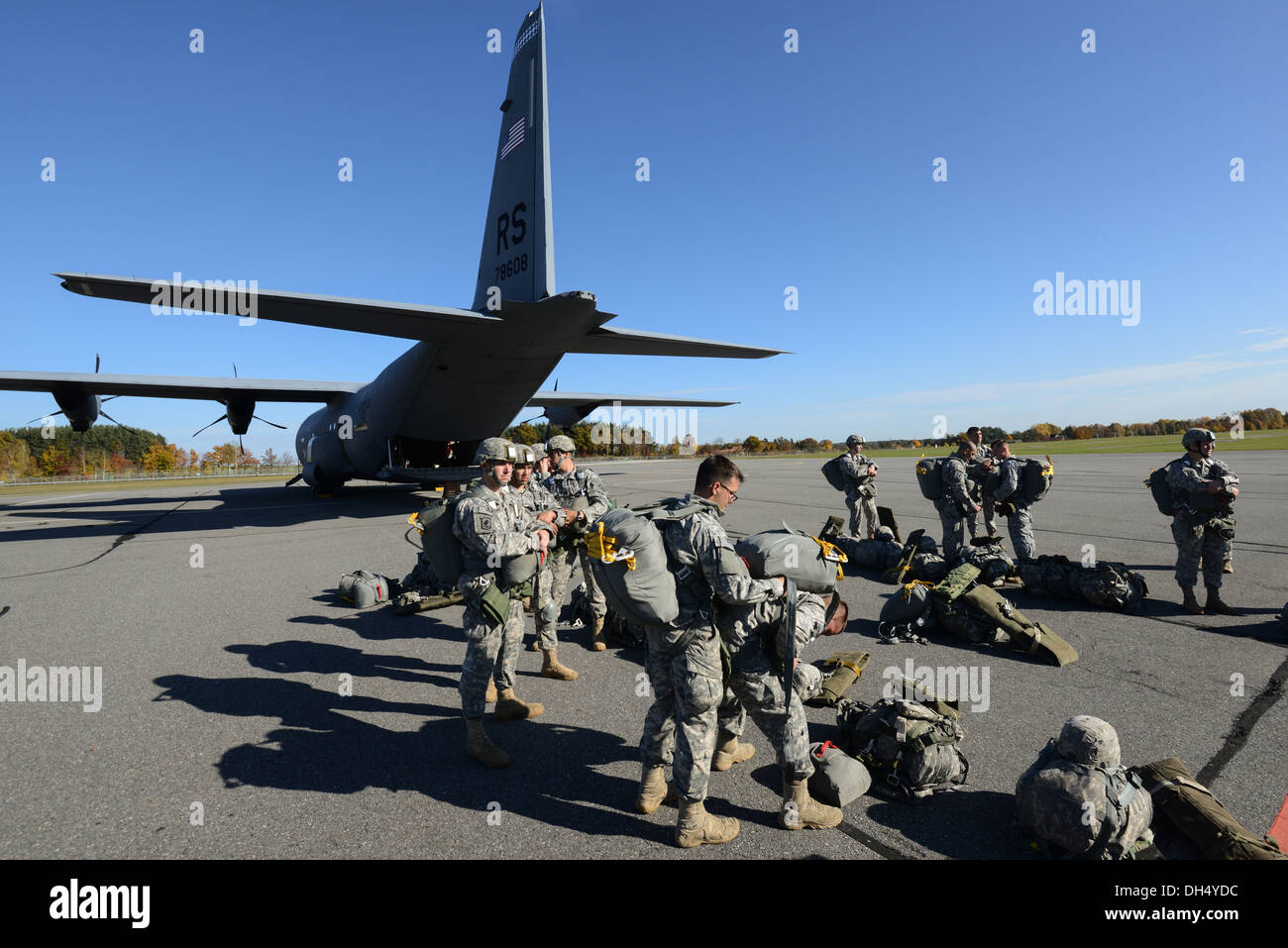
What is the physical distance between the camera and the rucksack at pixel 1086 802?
8.61 feet

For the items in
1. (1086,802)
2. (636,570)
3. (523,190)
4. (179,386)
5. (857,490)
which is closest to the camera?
(1086,802)

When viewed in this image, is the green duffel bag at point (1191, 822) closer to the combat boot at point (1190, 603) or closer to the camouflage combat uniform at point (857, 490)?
the combat boot at point (1190, 603)

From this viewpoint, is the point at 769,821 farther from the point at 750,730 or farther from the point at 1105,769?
the point at 1105,769

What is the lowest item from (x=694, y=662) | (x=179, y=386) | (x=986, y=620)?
(x=986, y=620)

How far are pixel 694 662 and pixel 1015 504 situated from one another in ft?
25.9

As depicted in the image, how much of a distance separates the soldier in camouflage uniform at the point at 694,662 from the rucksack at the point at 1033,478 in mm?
7401

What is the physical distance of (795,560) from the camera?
301cm

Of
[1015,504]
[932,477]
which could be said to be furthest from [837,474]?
[1015,504]

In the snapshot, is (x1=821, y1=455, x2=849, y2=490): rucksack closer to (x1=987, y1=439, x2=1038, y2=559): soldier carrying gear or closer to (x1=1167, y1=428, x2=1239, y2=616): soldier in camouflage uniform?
(x1=987, y1=439, x2=1038, y2=559): soldier carrying gear

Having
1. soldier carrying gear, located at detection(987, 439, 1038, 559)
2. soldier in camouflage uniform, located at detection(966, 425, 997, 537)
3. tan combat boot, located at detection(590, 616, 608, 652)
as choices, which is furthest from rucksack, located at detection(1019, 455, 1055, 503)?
tan combat boot, located at detection(590, 616, 608, 652)

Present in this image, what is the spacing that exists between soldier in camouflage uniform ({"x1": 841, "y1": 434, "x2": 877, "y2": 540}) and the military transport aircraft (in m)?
5.61

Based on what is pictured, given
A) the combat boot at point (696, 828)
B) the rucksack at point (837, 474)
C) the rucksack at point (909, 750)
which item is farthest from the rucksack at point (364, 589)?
the rucksack at point (837, 474)

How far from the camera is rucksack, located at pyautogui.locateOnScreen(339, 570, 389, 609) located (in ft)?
24.3

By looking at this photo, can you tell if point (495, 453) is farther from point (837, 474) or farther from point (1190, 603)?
point (1190, 603)
